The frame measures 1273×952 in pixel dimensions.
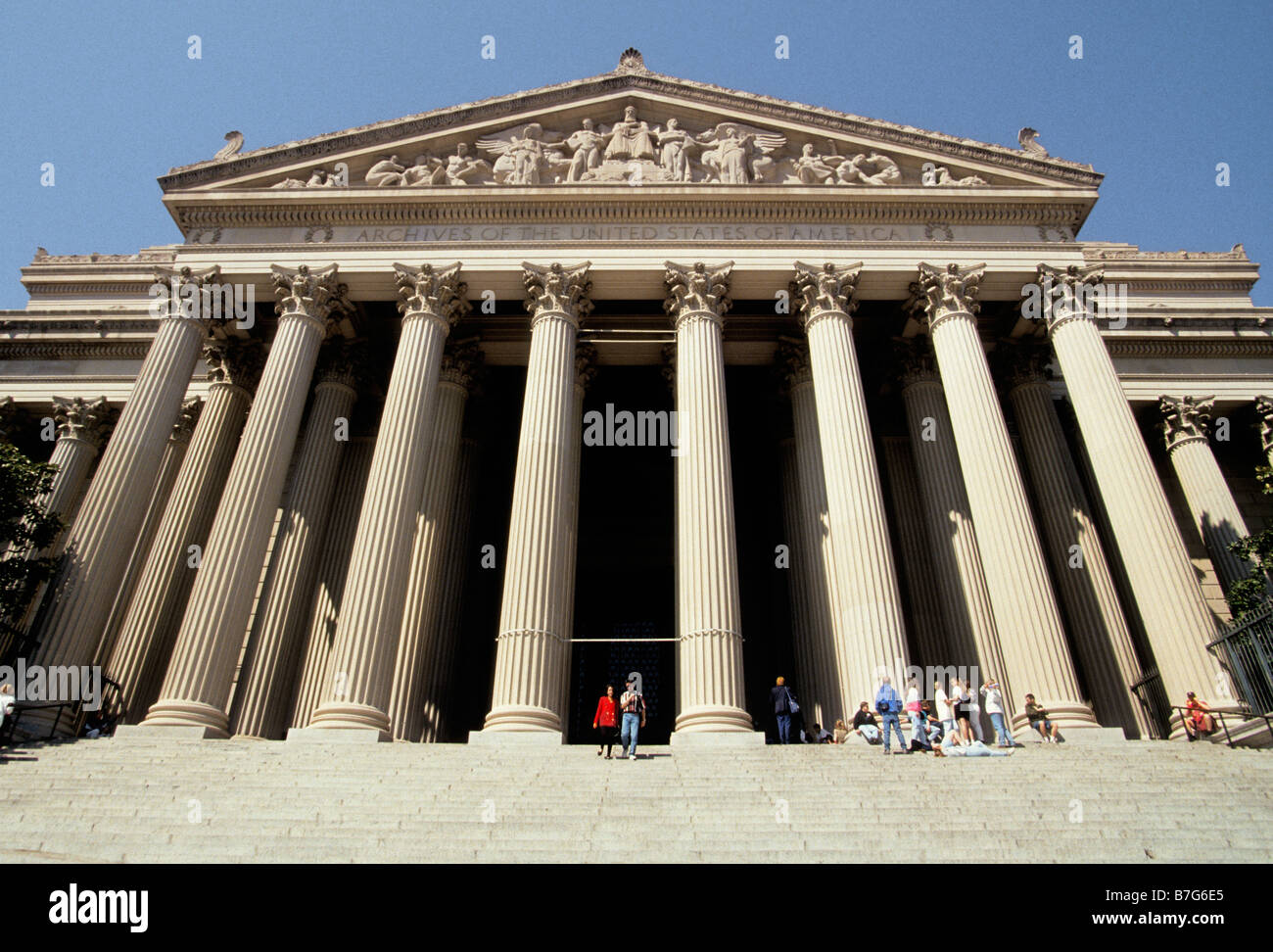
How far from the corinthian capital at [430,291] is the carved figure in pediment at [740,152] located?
344 inches

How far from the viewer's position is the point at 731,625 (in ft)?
68.6

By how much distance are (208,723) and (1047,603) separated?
1930 centimetres

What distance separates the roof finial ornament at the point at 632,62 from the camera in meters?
29.7

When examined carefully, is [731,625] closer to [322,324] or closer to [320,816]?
[320,816]

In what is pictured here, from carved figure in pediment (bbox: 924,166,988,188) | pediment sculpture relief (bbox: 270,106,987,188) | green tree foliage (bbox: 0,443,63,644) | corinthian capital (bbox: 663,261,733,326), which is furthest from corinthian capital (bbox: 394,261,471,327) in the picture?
carved figure in pediment (bbox: 924,166,988,188)

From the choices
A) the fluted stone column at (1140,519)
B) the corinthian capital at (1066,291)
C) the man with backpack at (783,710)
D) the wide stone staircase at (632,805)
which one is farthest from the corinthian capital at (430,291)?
the fluted stone column at (1140,519)

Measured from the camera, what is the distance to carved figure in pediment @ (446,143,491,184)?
27953mm

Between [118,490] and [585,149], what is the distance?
16488mm

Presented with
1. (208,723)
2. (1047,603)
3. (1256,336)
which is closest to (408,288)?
(208,723)

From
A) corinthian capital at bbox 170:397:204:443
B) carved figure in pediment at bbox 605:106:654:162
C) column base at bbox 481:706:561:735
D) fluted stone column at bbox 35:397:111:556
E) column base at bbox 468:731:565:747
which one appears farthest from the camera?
fluted stone column at bbox 35:397:111:556

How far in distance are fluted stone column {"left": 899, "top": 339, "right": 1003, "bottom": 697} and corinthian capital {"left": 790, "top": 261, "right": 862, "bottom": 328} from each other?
11.9 ft
